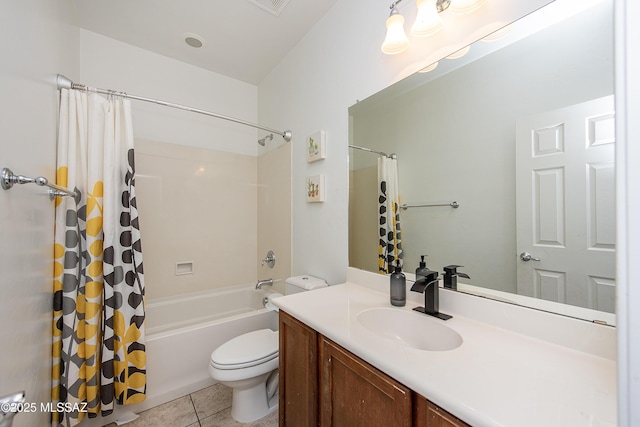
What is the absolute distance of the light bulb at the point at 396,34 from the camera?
3.84ft

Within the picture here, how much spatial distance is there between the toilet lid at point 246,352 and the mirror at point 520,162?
0.97 m

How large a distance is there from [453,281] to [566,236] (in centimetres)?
40

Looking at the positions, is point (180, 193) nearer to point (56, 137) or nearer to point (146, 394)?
point (56, 137)

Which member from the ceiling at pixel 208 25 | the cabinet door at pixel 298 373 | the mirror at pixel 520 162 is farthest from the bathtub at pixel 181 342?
the ceiling at pixel 208 25

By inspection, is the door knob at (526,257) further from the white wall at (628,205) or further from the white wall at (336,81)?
the white wall at (336,81)

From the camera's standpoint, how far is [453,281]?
3.40 feet

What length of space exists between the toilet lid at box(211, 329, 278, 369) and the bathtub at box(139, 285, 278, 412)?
29 centimetres

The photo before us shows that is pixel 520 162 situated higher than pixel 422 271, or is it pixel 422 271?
pixel 520 162

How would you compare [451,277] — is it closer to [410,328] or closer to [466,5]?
→ [410,328]

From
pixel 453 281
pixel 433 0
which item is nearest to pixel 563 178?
pixel 453 281

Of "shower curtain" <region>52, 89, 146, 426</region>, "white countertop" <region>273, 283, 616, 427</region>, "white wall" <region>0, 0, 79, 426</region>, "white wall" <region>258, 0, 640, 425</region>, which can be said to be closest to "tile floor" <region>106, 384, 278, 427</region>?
"shower curtain" <region>52, 89, 146, 426</region>

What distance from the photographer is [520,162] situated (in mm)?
915

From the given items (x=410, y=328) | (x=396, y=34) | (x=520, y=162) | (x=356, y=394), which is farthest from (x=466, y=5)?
(x=356, y=394)

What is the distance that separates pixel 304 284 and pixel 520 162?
1303 mm
